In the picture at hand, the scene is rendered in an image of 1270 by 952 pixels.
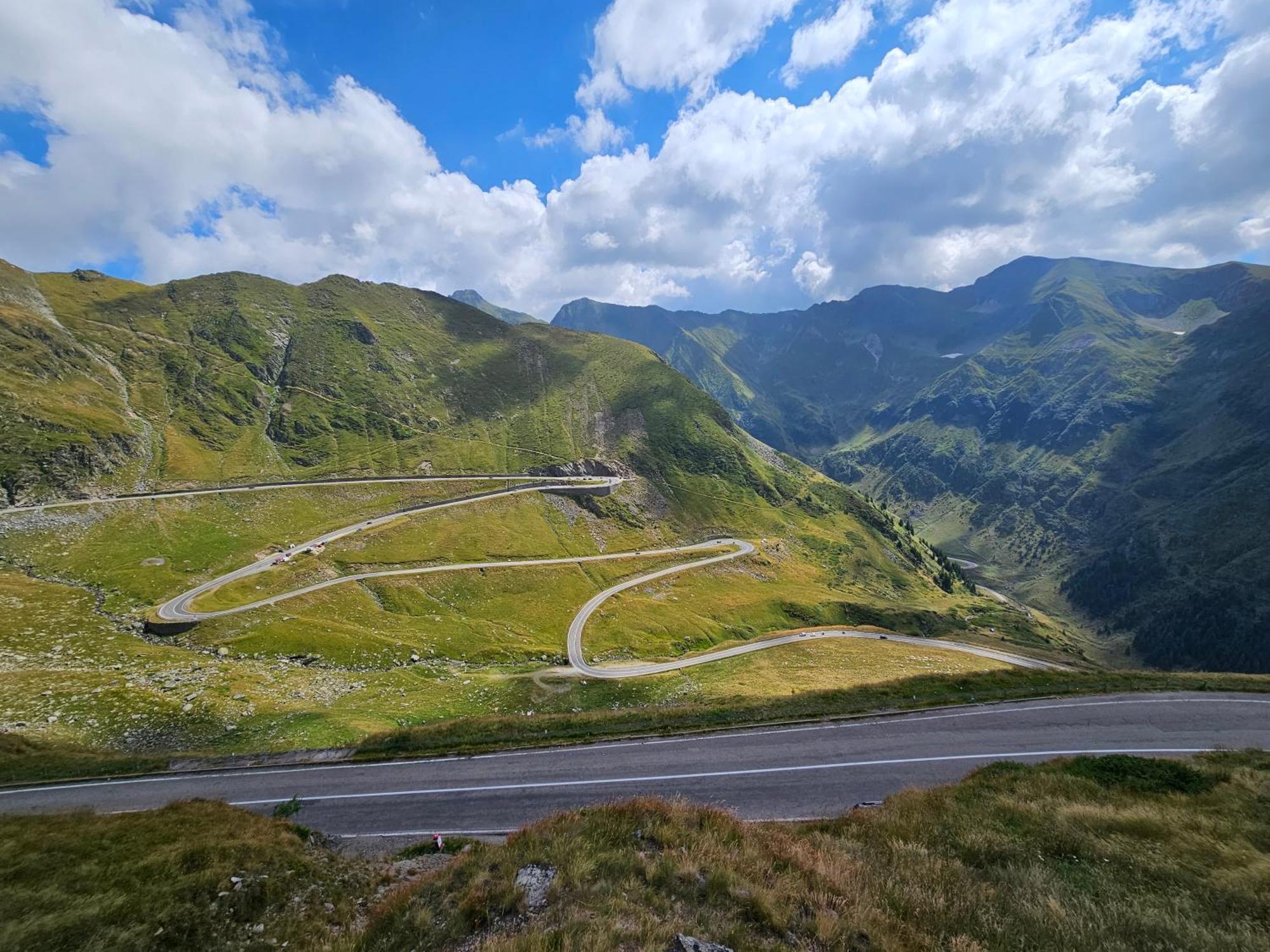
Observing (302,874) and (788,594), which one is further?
(788,594)

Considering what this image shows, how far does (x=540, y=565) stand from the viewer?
11881 cm

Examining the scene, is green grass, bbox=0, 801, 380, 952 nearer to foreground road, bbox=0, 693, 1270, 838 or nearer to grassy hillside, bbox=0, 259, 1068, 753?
foreground road, bbox=0, 693, 1270, 838

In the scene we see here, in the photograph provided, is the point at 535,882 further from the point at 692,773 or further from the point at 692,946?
the point at 692,773

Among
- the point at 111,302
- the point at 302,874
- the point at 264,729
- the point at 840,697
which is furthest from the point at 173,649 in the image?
the point at 111,302

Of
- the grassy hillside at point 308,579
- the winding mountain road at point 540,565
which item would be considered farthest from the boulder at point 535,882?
the winding mountain road at point 540,565

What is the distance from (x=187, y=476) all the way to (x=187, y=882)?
151858 millimetres

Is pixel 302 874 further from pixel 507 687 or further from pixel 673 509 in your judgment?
pixel 673 509

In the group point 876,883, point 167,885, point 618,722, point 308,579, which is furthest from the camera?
point 308,579

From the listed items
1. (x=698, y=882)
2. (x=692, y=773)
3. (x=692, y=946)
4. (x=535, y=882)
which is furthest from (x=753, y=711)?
(x=692, y=946)

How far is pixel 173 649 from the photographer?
5506cm

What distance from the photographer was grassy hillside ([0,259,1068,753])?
148 ft

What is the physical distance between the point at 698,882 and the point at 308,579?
93814 millimetres

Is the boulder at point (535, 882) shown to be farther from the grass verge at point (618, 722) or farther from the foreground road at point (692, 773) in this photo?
the grass verge at point (618, 722)

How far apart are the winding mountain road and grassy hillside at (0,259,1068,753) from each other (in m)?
2.93
